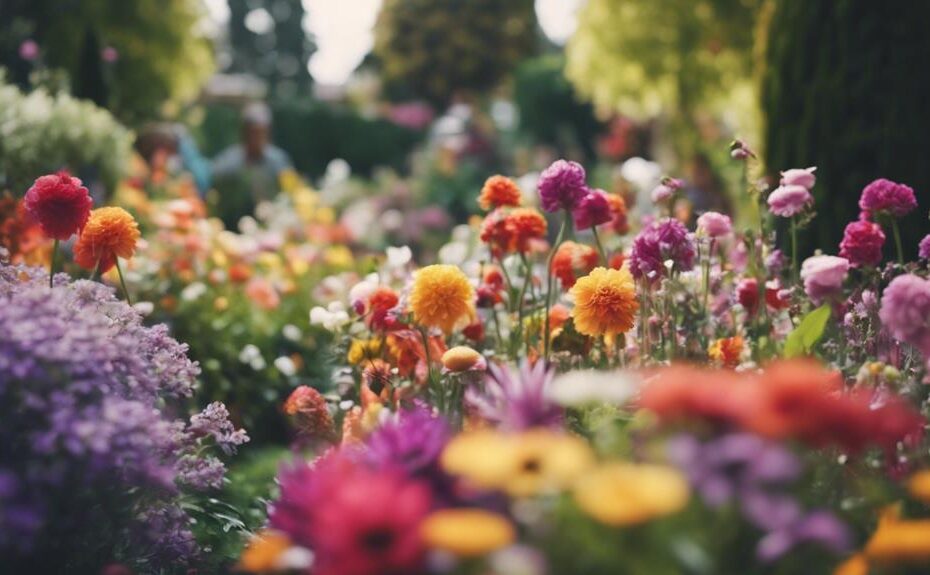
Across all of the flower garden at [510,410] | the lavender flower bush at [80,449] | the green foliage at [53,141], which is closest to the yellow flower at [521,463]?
the flower garden at [510,410]

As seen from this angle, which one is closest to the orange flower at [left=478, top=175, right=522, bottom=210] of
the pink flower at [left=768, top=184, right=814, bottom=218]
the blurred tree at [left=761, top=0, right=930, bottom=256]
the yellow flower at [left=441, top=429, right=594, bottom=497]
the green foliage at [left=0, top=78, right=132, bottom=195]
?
the pink flower at [left=768, top=184, right=814, bottom=218]

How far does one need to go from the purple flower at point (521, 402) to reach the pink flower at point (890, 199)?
1.28m

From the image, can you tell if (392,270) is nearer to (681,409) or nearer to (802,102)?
(802,102)

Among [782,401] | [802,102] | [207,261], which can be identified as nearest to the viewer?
[782,401]

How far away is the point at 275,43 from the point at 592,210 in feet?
110

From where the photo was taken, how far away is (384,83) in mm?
24203

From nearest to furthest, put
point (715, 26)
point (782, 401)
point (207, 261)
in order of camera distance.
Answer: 1. point (782, 401)
2. point (207, 261)
3. point (715, 26)

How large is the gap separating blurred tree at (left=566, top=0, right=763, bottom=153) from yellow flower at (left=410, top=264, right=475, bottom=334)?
7.27 m

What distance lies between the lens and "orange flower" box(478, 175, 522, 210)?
2.98m

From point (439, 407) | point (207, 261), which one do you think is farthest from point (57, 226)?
point (207, 261)

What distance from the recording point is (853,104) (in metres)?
4.37

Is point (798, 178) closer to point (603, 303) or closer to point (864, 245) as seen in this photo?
point (864, 245)

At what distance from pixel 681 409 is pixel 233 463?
3.12 metres

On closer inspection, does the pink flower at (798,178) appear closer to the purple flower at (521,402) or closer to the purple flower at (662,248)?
the purple flower at (662,248)
